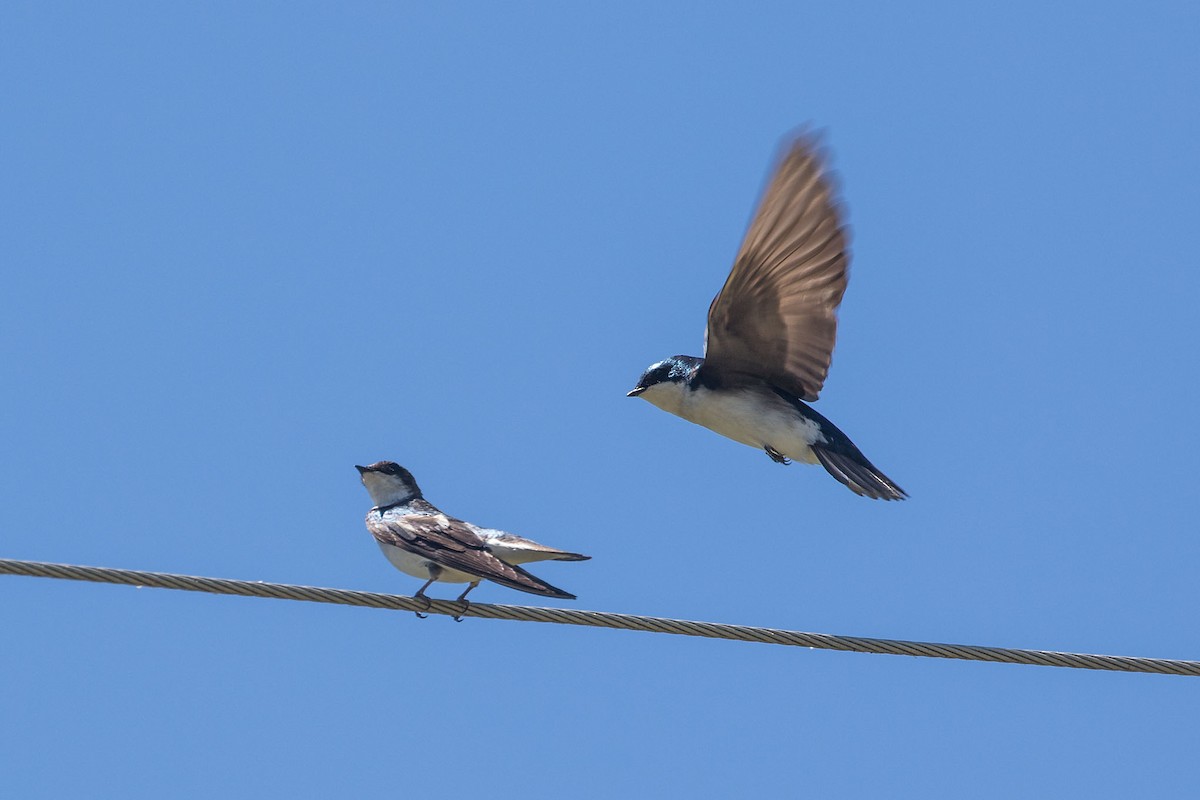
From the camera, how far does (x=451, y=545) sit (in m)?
8.82

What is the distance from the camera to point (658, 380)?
9805 mm

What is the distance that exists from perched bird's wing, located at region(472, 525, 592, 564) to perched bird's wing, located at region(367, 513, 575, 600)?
0.05 meters

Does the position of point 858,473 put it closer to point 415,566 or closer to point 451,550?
point 451,550

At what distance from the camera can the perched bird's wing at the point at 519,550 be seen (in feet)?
27.8

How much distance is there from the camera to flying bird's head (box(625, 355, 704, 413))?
32.0 ft

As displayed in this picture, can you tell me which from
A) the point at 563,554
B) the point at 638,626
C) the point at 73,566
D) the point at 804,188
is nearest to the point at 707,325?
the point at 804,188

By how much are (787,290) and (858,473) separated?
1083 millimetres

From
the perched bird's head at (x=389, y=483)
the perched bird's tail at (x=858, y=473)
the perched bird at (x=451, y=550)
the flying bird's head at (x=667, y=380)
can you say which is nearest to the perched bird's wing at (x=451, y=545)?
the perched bird at (x=451, y=550)

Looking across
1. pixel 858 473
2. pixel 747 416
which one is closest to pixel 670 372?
pixel 747 416

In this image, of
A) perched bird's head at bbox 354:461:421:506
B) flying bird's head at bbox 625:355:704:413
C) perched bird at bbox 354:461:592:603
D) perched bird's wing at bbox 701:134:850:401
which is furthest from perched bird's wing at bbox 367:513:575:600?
perched bird's wing at bbox 701:134:850:401

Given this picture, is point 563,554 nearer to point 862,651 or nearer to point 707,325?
point 707,325

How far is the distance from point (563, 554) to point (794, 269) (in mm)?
2125

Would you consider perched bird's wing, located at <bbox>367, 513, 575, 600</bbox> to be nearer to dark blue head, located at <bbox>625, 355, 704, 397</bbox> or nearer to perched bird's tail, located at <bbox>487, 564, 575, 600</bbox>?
perched bird's tail, located at <bbox>487, 564, 575, 600</bbox>

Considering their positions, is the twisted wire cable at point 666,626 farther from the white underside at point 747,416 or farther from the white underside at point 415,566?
the white underside at point 747,416
